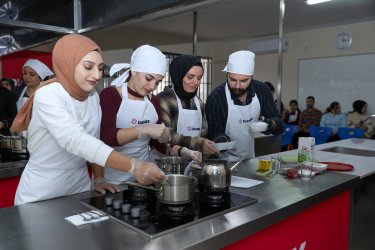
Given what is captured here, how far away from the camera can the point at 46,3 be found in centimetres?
282

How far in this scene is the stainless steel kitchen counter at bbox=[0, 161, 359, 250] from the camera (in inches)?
33.6

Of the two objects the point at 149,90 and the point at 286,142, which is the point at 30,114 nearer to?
the point at 149,90

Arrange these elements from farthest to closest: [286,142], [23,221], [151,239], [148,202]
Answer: [286,142], [148,202], [23,221], [151,239]

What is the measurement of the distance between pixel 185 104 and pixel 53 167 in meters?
0.93

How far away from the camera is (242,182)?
58.6 inches

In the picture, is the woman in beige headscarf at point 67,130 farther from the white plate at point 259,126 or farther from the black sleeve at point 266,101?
the black sleeve at point 266,101

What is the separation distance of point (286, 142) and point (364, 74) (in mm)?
2268

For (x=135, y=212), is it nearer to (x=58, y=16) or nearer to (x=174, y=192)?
(x=174, y=192)

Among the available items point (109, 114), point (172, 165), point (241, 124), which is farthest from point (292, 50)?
point (172, 165)

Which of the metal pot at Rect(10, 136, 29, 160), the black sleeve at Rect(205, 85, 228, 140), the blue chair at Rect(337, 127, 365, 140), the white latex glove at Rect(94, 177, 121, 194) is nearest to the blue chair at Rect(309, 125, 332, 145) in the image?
the blue chair at Rect(337, 127, 365, 140)

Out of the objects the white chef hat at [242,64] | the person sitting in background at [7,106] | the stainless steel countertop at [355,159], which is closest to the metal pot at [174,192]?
the stainless steel countertop at [355,159]

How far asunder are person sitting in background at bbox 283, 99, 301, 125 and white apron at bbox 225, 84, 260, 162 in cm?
459

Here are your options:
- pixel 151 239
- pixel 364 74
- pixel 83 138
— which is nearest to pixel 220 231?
pixel 151 239

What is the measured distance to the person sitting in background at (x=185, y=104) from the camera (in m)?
1.76
